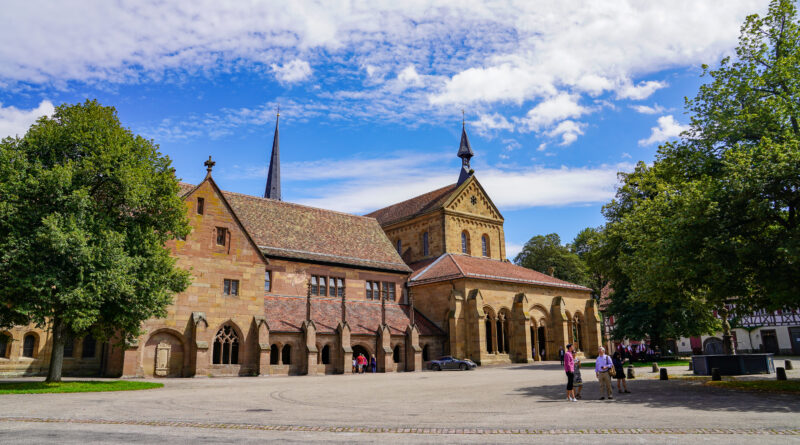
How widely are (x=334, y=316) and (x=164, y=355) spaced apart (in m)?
12.4

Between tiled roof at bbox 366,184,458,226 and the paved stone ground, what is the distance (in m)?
37.2

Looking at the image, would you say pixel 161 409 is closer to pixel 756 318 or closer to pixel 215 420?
pixel 215 420

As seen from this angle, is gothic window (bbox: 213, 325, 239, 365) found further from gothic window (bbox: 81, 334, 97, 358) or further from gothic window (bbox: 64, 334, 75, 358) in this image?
gothic window (bbox: 64, 334, 75, 358)

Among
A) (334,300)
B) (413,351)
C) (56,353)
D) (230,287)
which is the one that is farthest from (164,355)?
(413,351)

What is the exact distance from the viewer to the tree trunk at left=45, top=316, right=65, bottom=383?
23.4m

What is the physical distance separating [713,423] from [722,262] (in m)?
9.10

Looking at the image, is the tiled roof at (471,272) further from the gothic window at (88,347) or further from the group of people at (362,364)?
the gothic window at (88,347)

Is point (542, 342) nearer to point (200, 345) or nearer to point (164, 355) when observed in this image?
point (200, 345)

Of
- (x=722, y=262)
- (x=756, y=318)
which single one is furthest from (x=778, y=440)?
(x=756, y=318)

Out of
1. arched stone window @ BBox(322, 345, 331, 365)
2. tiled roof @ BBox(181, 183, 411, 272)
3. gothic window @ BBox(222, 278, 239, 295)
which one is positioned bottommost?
arched stone window @ BBox(322, 345, 331, 365)

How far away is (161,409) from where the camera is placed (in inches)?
611

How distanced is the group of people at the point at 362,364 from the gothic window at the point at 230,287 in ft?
32.7

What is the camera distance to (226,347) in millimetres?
34094

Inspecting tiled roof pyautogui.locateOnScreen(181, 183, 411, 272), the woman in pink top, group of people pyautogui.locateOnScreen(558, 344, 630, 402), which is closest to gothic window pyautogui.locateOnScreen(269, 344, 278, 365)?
tiled roof pyautogui.locateOnScreen(181, 183, 411, 272)
